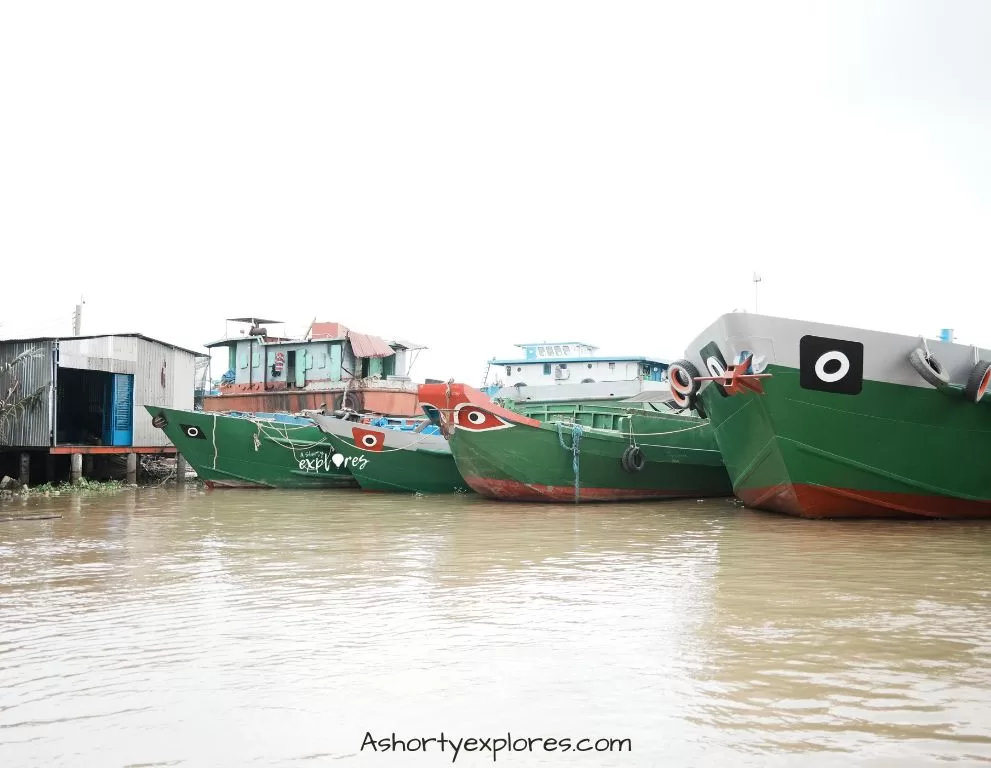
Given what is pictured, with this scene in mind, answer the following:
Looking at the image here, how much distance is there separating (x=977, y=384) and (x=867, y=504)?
2.02m

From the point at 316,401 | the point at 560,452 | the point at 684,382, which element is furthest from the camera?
the point at 316,401

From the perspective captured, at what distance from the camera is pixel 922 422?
1127 cm

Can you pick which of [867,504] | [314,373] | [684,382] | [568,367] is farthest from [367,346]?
[867,504]

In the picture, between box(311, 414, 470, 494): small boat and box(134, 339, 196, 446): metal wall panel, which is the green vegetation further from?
box(311, 414, 470, 494): small boat

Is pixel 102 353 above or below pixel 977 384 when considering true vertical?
above

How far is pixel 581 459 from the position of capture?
15.3 metres

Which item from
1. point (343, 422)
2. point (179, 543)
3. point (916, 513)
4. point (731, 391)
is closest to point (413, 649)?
point (179, 543)

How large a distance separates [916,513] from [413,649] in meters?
9.22

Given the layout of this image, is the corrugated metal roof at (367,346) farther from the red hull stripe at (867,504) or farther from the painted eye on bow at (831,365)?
the painted eye on bow at (831,365)

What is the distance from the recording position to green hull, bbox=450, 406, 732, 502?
49.9 ft

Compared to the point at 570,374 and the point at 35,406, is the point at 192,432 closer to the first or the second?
the point at 35,406

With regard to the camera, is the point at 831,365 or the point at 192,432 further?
the point at 192,432

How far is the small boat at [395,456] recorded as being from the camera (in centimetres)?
1773

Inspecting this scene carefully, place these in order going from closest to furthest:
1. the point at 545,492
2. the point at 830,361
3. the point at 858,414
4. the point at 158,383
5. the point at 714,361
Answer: the point at 830,361
the point at 858,414
the point at 714,361
the point at 545,492
the point at 158,383
